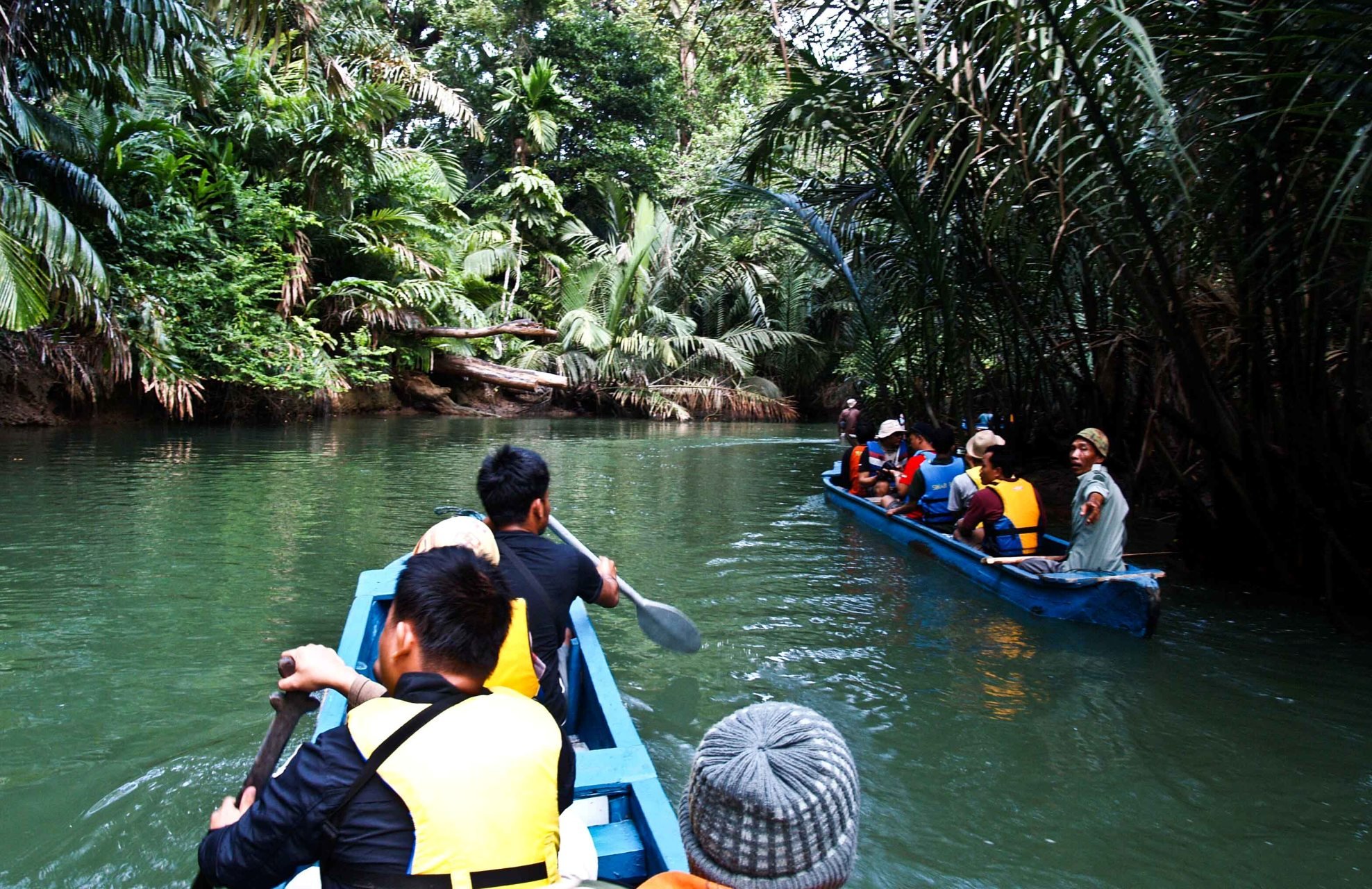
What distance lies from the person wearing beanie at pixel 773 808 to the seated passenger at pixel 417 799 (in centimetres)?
55

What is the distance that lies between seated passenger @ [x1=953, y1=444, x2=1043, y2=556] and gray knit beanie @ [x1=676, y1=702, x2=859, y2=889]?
5.93 metres

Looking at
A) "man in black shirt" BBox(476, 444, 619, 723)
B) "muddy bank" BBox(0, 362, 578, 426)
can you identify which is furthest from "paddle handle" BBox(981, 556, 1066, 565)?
"muddy bank" BBox(0, 362, 578, 426)

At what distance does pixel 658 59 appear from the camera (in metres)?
28.8

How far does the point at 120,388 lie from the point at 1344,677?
694 inches

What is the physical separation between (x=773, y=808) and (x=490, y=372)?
2194 cm

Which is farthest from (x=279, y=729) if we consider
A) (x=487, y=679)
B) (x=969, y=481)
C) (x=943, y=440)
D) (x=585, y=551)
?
(x=943, y=440)

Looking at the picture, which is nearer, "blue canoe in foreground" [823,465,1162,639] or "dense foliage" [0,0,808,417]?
"blue canoe in foreground" [823,465,1162,639]

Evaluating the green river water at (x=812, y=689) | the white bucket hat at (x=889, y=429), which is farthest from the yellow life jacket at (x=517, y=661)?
the white bucket hat at (x=889, y=429)

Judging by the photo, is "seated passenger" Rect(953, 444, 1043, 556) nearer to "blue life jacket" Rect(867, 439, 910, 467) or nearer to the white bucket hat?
"blue life jacket" Rect(867, 439, 910, 467)

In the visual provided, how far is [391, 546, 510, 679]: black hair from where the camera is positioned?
1.85 m

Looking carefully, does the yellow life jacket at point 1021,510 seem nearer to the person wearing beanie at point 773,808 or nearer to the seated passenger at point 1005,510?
the seated passenger at point 1005,510

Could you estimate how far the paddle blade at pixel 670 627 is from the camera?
475 centimetres

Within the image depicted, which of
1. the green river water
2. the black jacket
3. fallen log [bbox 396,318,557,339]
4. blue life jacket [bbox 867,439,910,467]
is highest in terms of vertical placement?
fallen log [bbox 396,318,557,339]

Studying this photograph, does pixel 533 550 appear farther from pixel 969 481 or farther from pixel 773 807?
pixel 969 481
